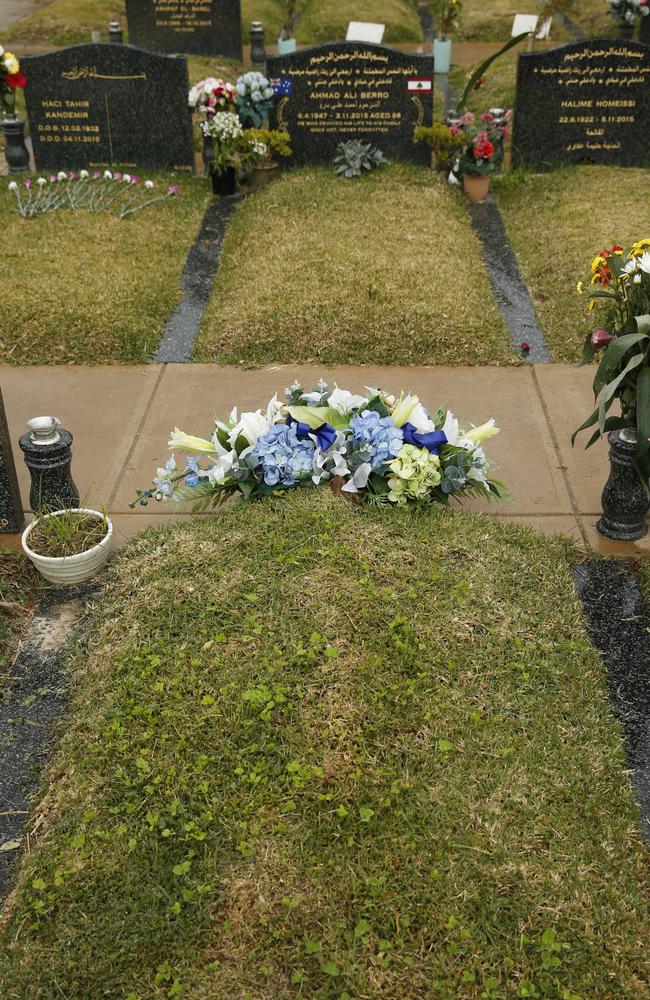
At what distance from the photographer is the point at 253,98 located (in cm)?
988

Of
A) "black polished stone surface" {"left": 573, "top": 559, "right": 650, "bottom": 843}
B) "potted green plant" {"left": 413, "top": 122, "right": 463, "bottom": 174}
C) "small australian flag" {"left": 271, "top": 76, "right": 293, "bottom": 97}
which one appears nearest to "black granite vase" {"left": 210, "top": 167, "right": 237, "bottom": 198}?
"small australian flag" {"left": 271, "top": 76, "right": 293, "bottom": 97}

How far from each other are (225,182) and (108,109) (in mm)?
1655

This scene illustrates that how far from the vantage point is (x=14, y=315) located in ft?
23.9

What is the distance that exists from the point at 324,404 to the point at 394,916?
274 centimetres

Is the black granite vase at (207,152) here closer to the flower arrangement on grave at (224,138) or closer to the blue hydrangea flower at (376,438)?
the flower arrangement on grave at (224,138)

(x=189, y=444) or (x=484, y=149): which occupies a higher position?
(x=189, y=444)

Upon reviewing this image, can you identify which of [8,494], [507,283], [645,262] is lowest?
[507,283]

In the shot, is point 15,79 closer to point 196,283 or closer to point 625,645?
point 196,283

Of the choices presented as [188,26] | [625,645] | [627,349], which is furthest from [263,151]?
[188,26]

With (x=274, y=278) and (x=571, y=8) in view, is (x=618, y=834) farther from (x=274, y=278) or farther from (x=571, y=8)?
(x=571, y=8)

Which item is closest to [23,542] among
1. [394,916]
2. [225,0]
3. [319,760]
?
[319,760]

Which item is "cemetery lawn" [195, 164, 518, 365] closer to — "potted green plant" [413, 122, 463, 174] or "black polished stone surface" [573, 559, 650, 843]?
"potted green plant" [413, 122, 463, 174]

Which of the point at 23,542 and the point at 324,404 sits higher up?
the point at 324,404

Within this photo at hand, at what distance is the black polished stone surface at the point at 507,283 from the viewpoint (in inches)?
279
